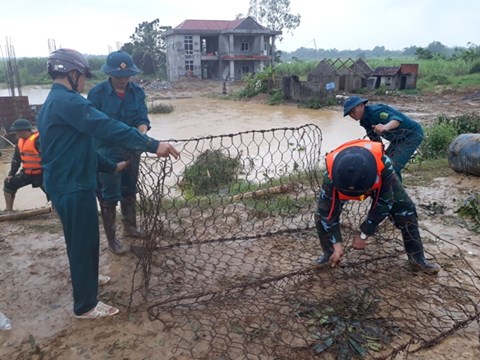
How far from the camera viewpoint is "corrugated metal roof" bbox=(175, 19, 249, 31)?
31303 millimetres

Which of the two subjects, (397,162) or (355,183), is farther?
(397,162)

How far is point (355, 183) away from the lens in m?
2.12

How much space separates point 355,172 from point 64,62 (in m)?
1.71

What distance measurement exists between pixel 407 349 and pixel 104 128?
6.61ft

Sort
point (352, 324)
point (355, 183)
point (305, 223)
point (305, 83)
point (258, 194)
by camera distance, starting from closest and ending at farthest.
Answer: point (355, 183), point (352, 324), point (305, 223), point (258, 194), point (305, 83)

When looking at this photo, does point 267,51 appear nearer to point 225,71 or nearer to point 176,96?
point 225,71

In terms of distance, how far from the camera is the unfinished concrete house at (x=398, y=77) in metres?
20.8

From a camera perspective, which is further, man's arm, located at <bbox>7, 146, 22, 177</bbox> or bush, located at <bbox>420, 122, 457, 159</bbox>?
bush, located at <bbox>420, 122, 457, 159</bbox>

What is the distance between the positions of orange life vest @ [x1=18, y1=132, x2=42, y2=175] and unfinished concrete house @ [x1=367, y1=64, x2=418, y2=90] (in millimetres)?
19541

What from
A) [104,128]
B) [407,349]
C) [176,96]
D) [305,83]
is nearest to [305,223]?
[407,349]

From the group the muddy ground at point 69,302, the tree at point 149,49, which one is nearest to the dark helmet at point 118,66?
the muddy ground at point 69,302

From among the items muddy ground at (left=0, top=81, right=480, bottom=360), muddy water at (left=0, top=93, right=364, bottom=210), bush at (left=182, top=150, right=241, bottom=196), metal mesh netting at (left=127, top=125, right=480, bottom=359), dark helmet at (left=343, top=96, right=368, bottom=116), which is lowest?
muddy water at (left=0, top=93, right=364, bottom=210)

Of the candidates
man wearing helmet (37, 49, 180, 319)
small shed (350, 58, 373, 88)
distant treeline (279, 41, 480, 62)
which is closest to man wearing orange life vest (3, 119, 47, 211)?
man wearing helmet (37, 49, 180, 319)

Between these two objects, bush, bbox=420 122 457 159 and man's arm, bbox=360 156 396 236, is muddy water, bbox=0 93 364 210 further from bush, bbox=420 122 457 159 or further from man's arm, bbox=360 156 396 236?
man's arm, bbox=360 156 396 236
